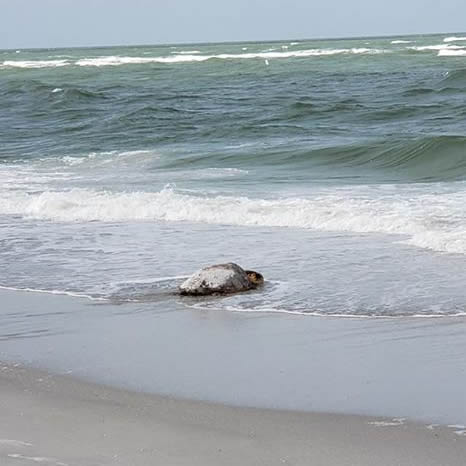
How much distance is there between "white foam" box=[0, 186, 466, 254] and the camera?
33.2 feet

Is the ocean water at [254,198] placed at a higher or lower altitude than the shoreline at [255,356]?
lower

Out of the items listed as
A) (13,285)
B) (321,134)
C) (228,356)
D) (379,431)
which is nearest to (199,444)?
(379,431)

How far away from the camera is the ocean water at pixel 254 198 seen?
8234 mm

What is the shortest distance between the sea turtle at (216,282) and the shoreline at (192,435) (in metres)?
2.46

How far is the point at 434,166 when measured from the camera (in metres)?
15.7

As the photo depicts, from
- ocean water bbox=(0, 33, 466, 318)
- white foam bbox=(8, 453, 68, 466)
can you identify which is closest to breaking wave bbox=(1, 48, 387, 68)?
ocean water bbox=(0, 33, 466, 318)

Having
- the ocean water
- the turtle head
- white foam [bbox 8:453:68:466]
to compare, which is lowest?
the ocean water

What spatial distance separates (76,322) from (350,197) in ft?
19.1

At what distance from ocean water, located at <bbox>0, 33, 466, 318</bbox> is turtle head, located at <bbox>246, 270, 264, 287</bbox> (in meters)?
0.08

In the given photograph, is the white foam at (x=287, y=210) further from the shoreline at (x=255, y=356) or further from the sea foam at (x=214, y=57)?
the sea foam at (x=214, y=57)

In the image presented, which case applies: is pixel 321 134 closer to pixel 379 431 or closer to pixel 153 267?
pixel 153 267

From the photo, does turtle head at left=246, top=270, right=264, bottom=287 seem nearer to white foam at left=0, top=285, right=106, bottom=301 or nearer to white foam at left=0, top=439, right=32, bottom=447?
white foam at left=0, top=285, right=106, bottom=301

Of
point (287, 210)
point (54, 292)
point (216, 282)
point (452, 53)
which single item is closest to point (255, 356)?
point (216, 282)

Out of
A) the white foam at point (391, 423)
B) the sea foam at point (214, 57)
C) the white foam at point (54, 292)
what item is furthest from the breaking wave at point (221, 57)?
the white foam at point (391, 423)
